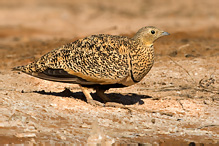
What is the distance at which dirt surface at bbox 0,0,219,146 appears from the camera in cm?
540

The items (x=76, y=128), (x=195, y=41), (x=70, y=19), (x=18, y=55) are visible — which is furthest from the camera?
(x=70, y=19)

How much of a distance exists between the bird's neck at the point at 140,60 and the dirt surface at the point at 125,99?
574 millimetres

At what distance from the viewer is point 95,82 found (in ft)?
20.6

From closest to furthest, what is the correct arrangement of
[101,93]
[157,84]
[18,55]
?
[101,93], [157,84], [18,55]

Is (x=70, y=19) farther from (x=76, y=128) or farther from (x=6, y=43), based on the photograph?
(x=76, y=128)

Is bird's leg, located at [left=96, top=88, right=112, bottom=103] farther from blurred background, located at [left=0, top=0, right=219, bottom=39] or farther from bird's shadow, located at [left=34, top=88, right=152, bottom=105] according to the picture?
blurred background, located at [left=0, top=0, right=219, bottom=39]

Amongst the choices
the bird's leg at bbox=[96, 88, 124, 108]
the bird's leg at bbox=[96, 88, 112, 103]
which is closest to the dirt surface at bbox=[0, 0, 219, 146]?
the bird's leg at bbox=[96, 88, 124, 108]

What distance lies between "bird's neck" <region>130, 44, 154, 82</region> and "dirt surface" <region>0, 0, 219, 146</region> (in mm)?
574

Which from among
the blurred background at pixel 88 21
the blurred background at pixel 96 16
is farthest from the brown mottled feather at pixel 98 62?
the blurred background at pixel 96 16

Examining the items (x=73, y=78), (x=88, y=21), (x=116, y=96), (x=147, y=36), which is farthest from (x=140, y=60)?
(x=88, y=21)

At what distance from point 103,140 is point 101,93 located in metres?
1.73

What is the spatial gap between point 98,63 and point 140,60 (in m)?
0.65

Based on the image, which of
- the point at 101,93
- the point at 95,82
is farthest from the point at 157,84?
the point at 95,82

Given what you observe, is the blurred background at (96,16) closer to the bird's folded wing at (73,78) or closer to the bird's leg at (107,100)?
the bird's leg at (107,100)
